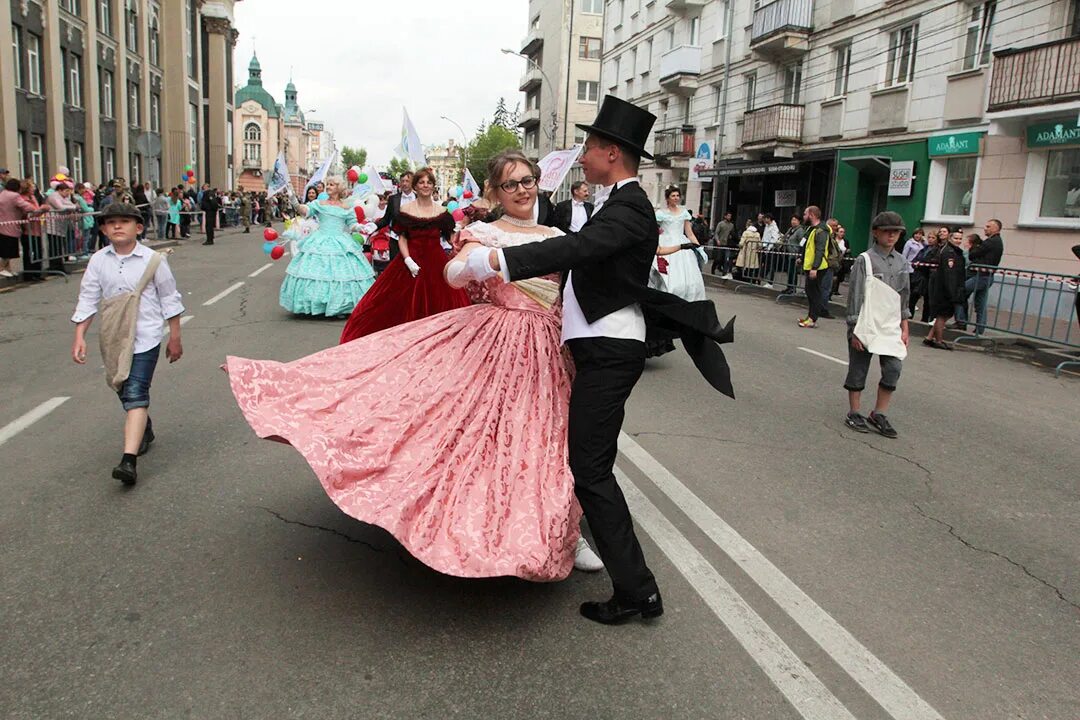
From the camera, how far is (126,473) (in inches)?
188

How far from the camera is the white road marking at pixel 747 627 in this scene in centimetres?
A: 294

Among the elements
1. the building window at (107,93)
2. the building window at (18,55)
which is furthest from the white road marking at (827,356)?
the building window at (107,93)

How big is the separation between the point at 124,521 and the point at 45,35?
29567mm

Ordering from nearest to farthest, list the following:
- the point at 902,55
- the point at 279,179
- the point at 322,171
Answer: the point at 279,179, the point at 322,171, the point at 902,55

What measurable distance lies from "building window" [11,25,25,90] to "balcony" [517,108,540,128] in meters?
46.1

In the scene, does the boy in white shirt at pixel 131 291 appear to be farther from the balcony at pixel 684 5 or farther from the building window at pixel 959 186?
the balcony at pixel 684 5

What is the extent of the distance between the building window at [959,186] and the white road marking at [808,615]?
17492 millimetres

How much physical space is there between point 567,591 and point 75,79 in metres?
34.2

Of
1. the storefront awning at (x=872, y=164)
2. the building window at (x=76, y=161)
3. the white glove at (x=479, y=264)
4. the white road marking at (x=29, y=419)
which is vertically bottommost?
the white road marking at (x=29, y=419)

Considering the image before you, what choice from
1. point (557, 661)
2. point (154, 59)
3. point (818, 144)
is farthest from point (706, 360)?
point (154, 59)

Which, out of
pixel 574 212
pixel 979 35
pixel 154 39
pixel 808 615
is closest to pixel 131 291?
pixel 574 212

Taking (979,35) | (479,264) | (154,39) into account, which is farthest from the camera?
(154,39)

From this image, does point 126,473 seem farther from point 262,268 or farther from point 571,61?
point 571,61

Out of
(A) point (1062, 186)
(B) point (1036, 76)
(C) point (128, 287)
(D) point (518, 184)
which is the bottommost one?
(C) point (128, 287)
